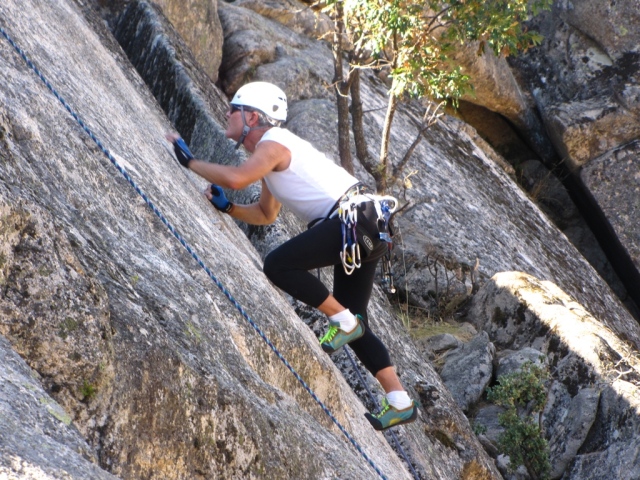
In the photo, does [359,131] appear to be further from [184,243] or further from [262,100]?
[184,243]

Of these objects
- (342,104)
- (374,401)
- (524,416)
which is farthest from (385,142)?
(374,401)

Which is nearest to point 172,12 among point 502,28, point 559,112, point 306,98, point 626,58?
point 306,98

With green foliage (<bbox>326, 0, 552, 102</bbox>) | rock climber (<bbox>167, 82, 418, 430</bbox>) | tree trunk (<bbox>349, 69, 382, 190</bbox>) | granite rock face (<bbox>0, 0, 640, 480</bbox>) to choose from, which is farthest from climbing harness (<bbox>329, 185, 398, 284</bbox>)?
tree trunk (<bbox>349, 69, 382, 190</bbox>)

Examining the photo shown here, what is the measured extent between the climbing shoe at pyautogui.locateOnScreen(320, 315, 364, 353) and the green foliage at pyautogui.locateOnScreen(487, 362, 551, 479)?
10.3 ft

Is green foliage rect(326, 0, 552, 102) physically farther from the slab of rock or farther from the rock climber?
the rock climber

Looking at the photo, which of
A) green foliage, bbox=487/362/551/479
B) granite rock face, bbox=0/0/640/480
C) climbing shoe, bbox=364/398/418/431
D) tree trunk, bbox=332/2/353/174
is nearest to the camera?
granite rock face, bbox=0/0/640/480

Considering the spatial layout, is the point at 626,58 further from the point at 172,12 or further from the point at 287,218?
the point at 287,218

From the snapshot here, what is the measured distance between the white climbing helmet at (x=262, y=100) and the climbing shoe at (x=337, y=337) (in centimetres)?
134

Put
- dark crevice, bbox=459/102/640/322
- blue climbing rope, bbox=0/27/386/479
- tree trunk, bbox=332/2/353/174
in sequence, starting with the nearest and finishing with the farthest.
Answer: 1. blue climbing rope, bbox=0/27/386/479
2. tree trunk, bbox=332/2/353/174
3. dark crevice, bbox=459/102/640/322

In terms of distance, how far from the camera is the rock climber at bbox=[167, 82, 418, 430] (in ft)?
17.3

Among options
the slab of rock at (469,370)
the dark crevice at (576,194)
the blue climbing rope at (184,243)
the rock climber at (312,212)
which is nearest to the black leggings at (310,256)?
the rock climber at (312,212)

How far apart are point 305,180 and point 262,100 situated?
561 millimetres

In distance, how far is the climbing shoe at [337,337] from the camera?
5387 millimetres

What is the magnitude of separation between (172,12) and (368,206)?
6.74m
